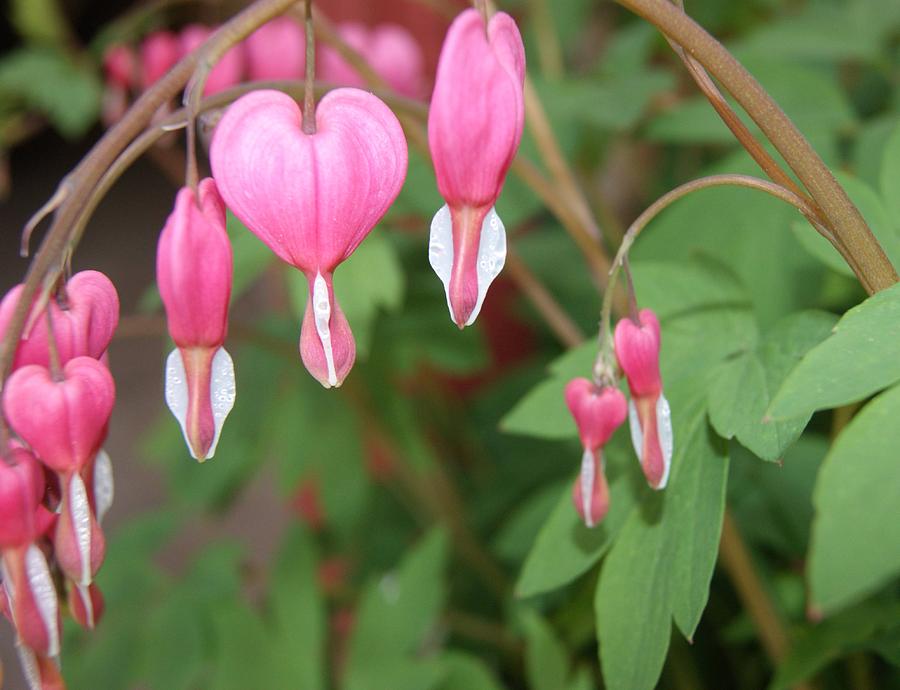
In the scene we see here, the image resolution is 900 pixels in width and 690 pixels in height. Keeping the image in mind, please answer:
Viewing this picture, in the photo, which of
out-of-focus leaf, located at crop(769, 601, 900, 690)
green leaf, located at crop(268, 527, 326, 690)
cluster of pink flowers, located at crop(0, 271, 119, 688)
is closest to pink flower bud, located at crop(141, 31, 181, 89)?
green leaf, located at crop(268, 527, 326, 690)

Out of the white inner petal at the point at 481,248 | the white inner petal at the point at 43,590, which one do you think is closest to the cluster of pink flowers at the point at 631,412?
the white inner petal at the point at 481,248

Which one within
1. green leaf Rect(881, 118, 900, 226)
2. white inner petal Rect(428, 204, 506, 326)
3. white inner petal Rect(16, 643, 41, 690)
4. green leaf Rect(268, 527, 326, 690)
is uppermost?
white inner petal Rect(428, 204, 506, 326)

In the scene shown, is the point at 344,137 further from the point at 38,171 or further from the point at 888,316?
the point at 38,171

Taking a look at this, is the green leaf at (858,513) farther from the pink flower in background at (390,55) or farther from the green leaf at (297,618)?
the pink flower in background at (390,55)

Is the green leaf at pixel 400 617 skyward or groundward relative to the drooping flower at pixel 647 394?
groundward

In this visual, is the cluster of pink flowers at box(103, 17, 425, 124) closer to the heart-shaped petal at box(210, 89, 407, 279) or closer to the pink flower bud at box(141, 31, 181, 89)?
the pink flower bud at box(141, 31, 181, 89)

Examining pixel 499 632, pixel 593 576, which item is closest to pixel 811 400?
pixel 593 576
